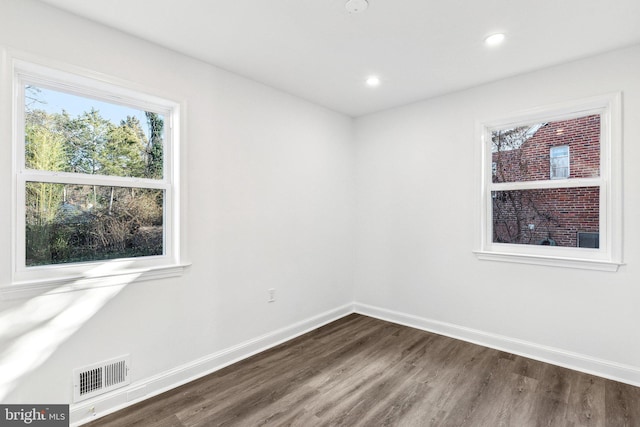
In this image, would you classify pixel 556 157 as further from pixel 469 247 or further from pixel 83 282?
pixel 83 282

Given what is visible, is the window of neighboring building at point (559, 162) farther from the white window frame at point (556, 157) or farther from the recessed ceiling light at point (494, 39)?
the recessed ceiling light at point (494, 39)

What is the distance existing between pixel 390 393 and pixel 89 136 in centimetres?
279

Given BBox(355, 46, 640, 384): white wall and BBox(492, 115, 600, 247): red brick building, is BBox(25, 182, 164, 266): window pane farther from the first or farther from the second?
BBox(492, 115, 600, 247): red brick building

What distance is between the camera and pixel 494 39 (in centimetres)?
230

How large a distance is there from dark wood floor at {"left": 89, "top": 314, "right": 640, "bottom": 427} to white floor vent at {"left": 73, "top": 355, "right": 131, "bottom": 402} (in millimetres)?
178

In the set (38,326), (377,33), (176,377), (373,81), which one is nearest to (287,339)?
(176,377)

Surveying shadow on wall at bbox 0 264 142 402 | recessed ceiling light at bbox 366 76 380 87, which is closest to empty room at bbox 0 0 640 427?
shadow on wall at bbox 0 264 142 402

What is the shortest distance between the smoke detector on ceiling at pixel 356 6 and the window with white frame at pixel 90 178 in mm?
1462

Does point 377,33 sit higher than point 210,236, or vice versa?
point 377,33

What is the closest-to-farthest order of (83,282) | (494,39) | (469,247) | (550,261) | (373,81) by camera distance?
(83,282), (494,39), (550,261), (373,81), (469,247)

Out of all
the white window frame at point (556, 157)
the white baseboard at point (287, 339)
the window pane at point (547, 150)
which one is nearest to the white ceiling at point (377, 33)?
the window pane at point (547, 150)

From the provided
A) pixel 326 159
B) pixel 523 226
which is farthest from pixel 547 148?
pixel 326 159

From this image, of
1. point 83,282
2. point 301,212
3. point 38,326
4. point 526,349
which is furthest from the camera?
point 301,212

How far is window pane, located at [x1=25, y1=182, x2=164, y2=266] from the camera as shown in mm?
1973
